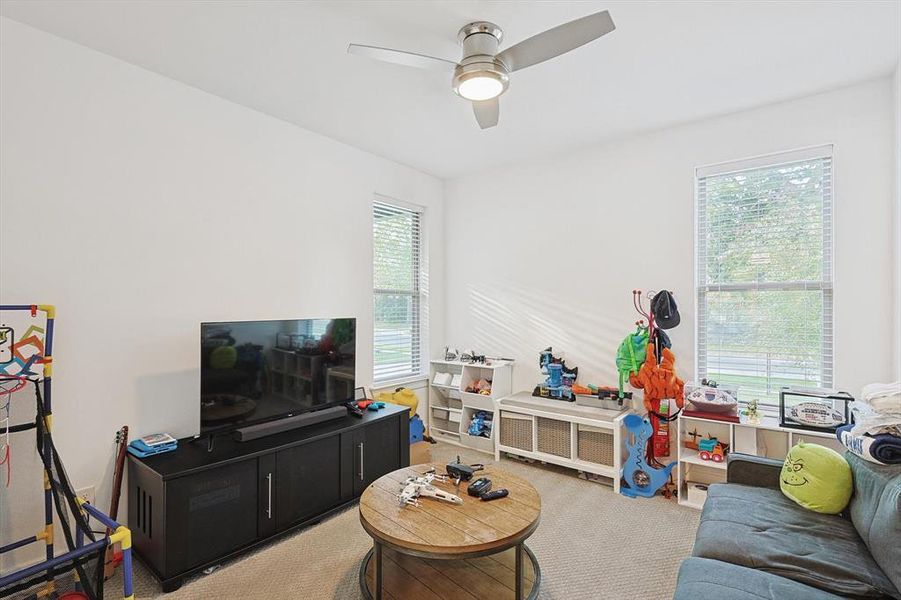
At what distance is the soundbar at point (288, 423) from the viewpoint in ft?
9.29

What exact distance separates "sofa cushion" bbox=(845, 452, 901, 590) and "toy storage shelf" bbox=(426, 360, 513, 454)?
2528 mm

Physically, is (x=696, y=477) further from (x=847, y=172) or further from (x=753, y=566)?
(x=847, y=172)

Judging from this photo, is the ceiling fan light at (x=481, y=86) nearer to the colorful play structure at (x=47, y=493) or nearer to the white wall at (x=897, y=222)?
the colorful play structure at (x=47, y=493)

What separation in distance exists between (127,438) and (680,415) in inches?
141

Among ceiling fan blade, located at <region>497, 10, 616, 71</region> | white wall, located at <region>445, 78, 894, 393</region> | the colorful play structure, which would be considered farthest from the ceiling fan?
the colorful play structure

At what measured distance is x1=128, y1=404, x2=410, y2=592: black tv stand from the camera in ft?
7.56

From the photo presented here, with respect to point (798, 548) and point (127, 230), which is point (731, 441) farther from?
→ point (127, 230)

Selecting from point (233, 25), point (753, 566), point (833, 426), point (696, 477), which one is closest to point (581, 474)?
point (696, 477)

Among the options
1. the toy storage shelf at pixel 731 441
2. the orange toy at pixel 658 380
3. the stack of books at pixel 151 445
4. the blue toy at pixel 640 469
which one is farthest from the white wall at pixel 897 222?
the stack of books at pixel 151 445

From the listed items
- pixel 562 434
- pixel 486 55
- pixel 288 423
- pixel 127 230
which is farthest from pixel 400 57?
pixel 562 434

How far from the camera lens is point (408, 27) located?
7.57 feet

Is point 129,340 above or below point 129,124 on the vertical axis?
below

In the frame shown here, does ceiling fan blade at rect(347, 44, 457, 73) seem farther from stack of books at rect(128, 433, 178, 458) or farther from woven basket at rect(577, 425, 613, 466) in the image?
woven basket at rect(577, 425, 613, 466)

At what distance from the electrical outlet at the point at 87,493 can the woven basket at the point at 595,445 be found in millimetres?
3279
